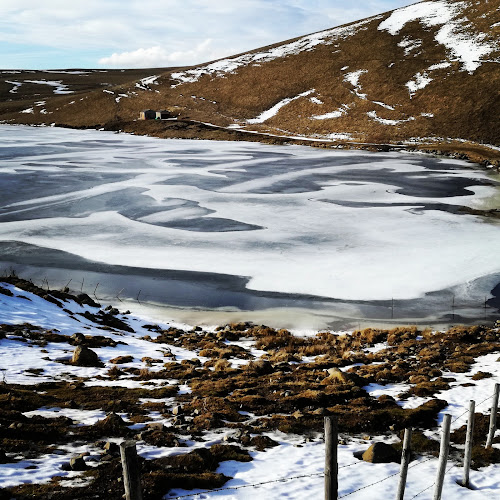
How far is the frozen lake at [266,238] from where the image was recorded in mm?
21344

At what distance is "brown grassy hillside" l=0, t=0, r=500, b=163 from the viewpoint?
3211 inches

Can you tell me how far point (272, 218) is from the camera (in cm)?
3403

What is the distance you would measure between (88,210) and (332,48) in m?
93.4

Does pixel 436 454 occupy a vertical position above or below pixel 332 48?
below

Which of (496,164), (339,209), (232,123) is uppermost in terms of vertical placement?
(232,123)

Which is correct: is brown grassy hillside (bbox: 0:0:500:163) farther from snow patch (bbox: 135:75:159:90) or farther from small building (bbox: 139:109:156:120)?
small building (bbox: 139:109:156:120)

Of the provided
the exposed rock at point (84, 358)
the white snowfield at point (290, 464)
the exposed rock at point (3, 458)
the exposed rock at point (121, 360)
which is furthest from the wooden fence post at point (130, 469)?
the exposed rock at point (121, 360)

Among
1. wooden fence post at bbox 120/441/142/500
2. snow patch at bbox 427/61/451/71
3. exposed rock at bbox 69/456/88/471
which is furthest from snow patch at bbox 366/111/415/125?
wooden fence post at bbox 120/441/142/500

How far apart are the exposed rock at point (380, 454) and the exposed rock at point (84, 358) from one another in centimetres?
821

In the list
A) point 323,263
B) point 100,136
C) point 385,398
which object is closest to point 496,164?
point 323,263

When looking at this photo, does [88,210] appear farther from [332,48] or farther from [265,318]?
[332,48]

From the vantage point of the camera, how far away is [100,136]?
292 feet

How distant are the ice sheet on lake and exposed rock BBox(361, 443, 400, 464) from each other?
11.5 m

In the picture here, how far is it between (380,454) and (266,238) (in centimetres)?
1993
